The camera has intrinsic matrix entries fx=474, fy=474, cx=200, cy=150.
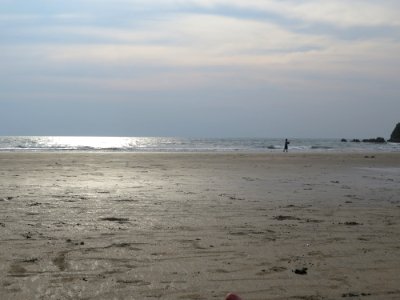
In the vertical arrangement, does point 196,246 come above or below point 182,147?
above

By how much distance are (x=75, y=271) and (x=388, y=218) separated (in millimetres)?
5627

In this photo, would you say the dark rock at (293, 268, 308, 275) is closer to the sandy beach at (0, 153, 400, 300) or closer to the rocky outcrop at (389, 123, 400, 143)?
the sandy beach at (0, 153, 400, 300)

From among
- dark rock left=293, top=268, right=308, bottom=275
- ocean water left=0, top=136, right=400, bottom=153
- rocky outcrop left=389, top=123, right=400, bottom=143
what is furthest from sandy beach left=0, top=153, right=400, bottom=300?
rocky outcrop left=389, top=123, right=400, bottom=143

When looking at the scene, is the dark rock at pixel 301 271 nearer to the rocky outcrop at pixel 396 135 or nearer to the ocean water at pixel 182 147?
the ocean water at pixel 182 147

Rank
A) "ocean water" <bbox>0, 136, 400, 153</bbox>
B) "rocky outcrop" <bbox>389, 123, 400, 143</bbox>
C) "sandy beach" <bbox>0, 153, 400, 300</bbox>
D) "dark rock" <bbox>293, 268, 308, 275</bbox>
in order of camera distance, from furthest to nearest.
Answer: "rocky outcrop" <bbox>389, 123, 400, 143</bbox> < "ocean water" <bbox>0, 136, 400, 153</bbox> < "dark rock" <bbox>293, 268, 308, 275</bbox> < "sandy beach" <bbox>0, 153, 400, 300</bbox>

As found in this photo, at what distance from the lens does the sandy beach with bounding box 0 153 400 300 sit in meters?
4.45

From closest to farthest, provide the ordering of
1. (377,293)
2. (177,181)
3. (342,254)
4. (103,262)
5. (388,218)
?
(377,293), (103,262), (342,254), (388,218), (177,181)

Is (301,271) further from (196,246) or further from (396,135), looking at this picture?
(396,135)

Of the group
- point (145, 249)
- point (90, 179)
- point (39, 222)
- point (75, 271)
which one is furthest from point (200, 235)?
point (90, 179)

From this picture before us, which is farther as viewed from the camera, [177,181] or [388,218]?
[177,181]

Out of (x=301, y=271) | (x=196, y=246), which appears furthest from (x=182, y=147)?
(x=301, y=271)

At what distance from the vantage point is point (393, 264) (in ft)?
17.4

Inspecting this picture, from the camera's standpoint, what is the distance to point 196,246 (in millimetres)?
5941

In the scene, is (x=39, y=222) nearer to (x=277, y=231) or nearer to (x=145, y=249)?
(x=145, y=249)
